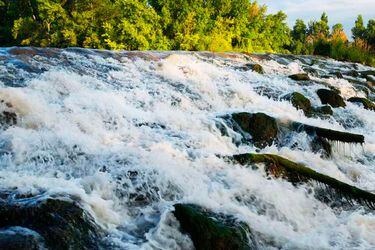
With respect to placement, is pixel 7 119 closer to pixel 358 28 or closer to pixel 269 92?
pixel 269 92

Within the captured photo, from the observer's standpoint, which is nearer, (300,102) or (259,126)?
(259,126)

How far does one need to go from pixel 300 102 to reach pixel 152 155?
5.71 metres

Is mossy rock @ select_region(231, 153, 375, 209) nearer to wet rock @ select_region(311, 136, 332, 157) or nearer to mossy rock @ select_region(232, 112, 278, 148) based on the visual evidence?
wet rock @ select_region(311, 136, 332, 157)

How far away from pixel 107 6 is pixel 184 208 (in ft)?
83.4

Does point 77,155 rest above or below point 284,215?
above

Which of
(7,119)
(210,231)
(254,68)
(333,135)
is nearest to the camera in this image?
(210,231)

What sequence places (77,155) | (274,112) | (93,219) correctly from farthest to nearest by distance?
1. (274,112)
2. (77,155)
3. (93,219)

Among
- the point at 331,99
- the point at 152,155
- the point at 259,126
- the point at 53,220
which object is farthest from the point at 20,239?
the point at 331,99

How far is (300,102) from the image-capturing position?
1091 cm

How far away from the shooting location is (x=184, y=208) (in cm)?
479

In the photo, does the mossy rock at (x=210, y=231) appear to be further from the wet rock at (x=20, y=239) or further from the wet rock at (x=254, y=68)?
the wet rock at (x=254, y=68)

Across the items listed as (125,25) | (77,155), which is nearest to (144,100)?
(77,155)

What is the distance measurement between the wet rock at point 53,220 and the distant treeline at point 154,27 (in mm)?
20985

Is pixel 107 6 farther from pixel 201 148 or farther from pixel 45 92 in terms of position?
pixel 201 148
